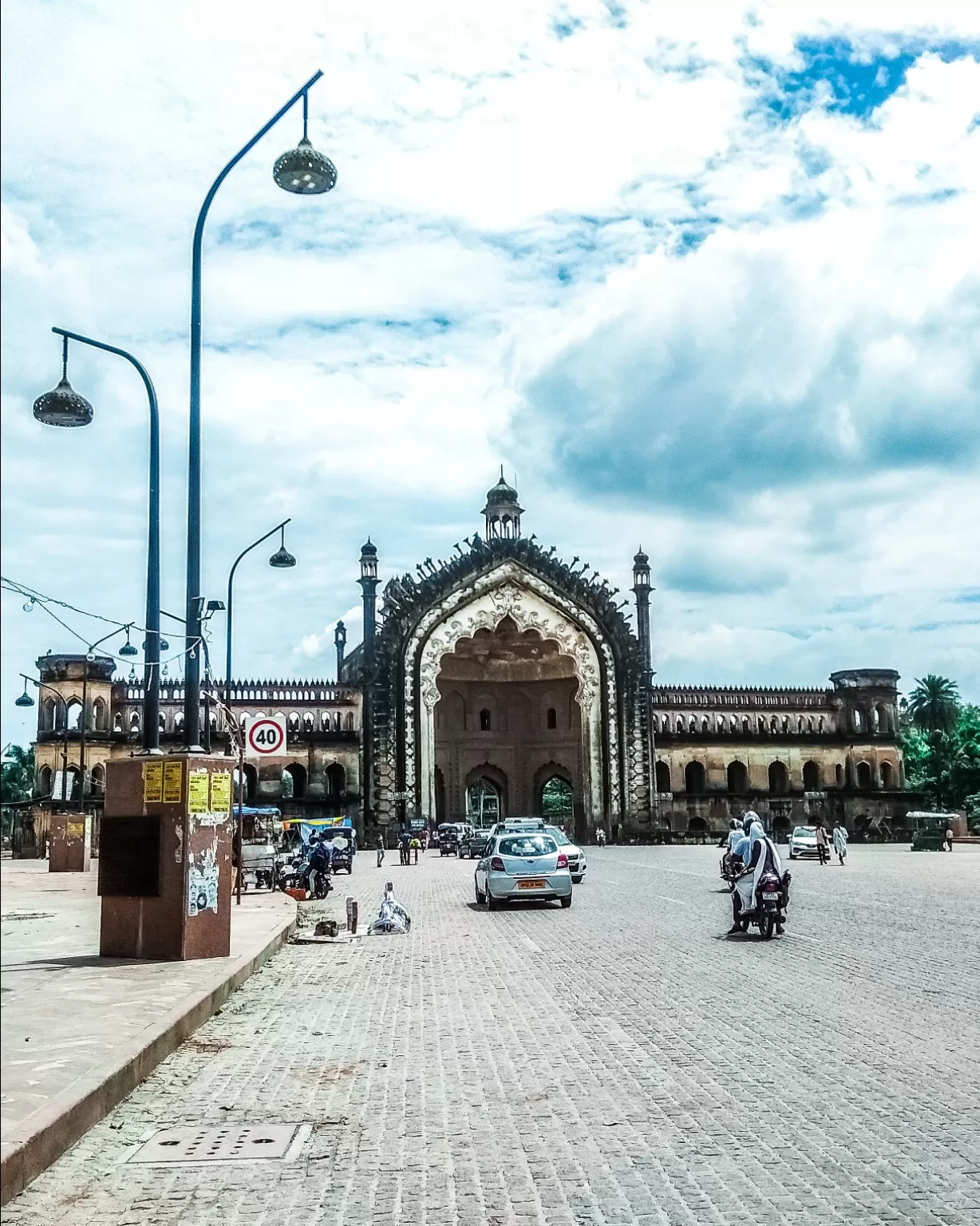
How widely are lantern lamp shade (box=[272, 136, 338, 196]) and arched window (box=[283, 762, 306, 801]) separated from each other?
143 feet

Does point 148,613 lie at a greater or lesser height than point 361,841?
greater

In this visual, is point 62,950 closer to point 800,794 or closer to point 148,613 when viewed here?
point 148,613

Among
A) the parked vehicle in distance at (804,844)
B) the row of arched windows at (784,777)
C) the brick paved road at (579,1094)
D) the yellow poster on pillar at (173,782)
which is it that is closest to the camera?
the brick paved road at (579,1094)

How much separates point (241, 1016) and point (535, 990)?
260 cm

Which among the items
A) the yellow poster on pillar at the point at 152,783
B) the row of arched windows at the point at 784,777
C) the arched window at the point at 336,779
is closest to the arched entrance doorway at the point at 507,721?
the row of arched windows at the point at 784,777

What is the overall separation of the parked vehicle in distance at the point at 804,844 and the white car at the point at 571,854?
14817 mm

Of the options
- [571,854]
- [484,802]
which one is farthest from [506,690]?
[571,854]

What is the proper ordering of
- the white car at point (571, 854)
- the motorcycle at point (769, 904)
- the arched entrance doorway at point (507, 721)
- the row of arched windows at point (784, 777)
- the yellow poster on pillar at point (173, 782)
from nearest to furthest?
1. the yellow poster on pillar at point (173, 782)
2. the motorcycle at point (769, 904)
3. the white car at point (571, 854)
4. the row of arched windows at point (784, 777)
5. the arched entrance doorway at point (507, 721)

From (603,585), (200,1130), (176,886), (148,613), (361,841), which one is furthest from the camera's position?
(603,585)

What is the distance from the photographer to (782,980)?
11.5 meters

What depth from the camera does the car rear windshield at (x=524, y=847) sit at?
69.5 feet

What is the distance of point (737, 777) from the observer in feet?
204

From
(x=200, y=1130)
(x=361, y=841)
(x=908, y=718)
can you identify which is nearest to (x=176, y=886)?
(x=200, y=1130)

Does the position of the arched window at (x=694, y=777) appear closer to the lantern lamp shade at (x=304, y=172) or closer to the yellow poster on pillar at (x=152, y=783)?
the lantern lamp shade at (x=304, y=172)
